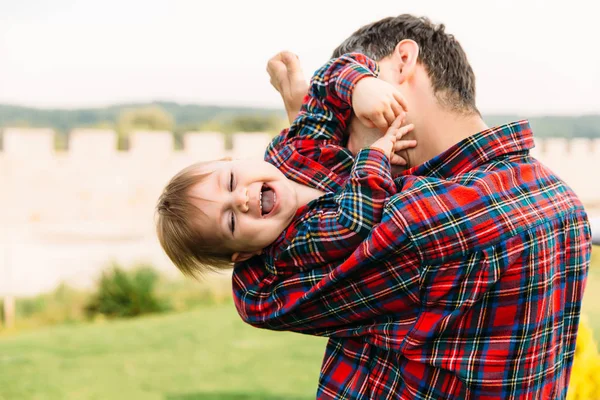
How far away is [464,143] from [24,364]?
591 centimetres

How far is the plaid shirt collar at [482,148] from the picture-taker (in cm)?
120

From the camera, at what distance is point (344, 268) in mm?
1147

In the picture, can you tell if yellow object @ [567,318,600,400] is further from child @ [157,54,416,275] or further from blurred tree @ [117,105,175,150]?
blurred tree @ [117,105,175,150]

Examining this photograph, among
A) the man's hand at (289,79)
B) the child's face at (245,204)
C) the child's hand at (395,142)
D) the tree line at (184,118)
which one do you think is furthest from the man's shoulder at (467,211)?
the tree line at (184,118)

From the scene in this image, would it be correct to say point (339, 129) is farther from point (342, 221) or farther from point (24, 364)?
point (24, 364)

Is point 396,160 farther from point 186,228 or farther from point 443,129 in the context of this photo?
point 186,228

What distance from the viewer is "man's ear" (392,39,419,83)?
1.31 metres

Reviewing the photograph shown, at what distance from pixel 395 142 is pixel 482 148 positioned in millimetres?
171

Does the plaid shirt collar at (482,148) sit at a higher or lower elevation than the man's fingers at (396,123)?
lower

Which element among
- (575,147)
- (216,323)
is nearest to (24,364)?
(216,323)

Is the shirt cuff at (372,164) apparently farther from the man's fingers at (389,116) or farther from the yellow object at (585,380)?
the yellow object at (585,380)

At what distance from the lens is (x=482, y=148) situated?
1.21 meters

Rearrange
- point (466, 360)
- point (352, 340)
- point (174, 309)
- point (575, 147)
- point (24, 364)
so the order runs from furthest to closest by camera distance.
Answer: point (575, 147) < point (174, 309) < point (24, 364) < point (352, 340) < point (466, 360)

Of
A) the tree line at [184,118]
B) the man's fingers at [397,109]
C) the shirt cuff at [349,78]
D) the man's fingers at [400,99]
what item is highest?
the tree line at [184,118]
